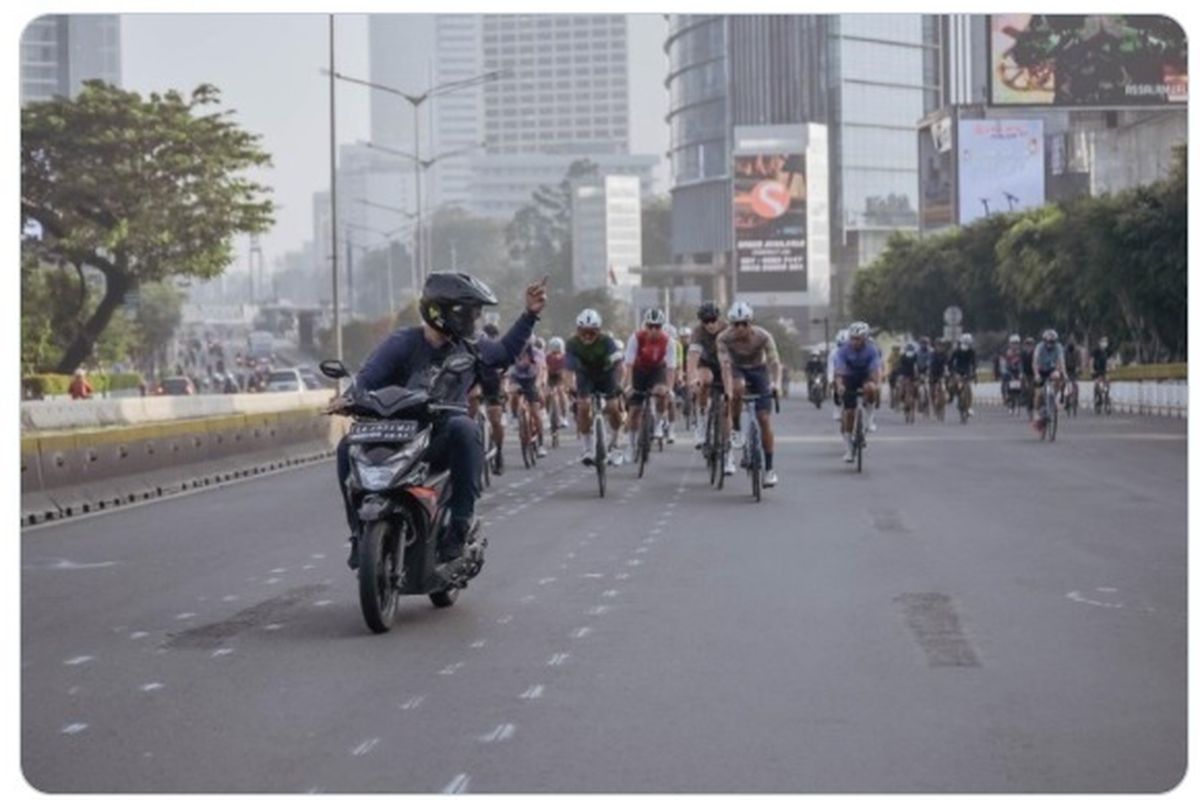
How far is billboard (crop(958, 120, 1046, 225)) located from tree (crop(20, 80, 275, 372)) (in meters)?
65.4

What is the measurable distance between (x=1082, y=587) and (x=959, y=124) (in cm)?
11979

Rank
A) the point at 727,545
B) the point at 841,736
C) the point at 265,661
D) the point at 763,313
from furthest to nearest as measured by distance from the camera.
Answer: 1. the point at 763,313
2. the point at 727,545
3. the point at 265,661
4. the point at 841,736

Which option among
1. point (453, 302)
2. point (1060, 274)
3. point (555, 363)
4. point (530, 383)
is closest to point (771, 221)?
point (1060, 274)

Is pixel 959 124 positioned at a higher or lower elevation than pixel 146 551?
higher

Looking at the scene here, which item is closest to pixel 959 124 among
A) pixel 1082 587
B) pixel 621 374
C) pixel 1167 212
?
pixel 1167 212

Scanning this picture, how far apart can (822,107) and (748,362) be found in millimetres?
166052

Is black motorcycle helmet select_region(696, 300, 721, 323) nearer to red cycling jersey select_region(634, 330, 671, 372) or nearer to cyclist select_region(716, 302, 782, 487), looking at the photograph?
red cycling jersey select_region(634, 330, 671, 372)

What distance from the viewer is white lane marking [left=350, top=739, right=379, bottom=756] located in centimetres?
804

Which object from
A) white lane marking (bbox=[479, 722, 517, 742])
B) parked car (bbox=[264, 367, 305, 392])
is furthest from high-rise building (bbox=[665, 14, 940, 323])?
white lane marking (bbox=[479, 722, 517, 742])

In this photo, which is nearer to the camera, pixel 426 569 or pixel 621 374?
pixel 426 569

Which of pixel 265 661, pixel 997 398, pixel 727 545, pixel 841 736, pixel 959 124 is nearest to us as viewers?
pixel 841 736

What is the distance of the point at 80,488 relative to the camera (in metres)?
22.2

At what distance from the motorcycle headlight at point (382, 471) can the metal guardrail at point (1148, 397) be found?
1434 inches

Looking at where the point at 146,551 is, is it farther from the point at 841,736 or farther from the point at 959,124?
the point at 959,124
